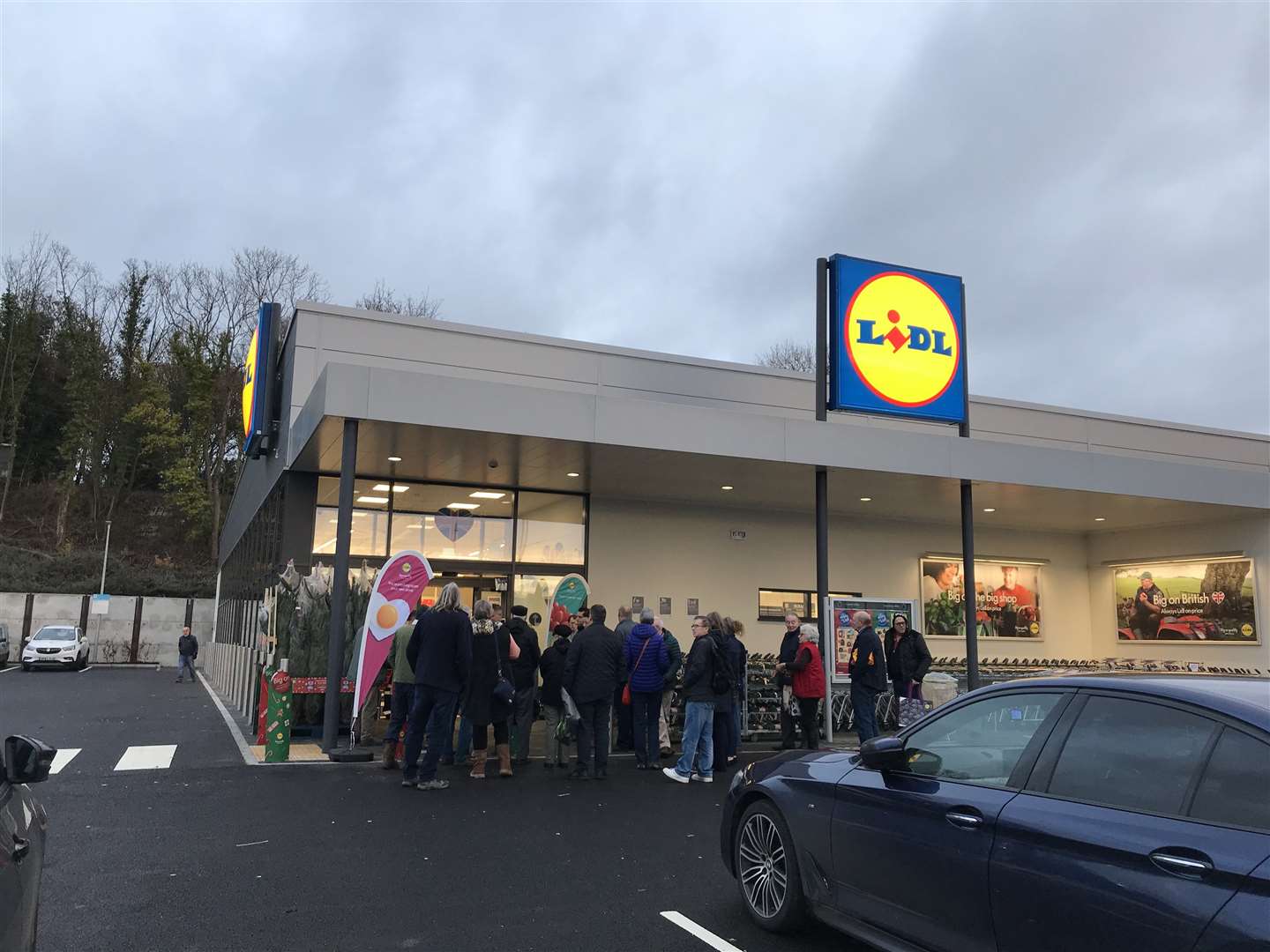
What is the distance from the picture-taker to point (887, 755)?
4.25 metres

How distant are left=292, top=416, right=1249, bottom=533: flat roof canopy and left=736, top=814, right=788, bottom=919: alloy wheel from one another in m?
7.40

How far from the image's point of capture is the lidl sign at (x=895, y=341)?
14.4 meters

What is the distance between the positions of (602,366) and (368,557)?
217 inches

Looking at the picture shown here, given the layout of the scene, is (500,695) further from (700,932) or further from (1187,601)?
(1187,601)

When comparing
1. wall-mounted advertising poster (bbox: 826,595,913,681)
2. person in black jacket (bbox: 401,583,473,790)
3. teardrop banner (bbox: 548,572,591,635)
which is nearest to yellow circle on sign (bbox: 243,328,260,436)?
teardrop banner (bbox: 548,572,591,635)

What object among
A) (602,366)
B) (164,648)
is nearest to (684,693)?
(602,366)

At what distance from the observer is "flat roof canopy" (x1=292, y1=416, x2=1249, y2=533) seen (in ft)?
41.1

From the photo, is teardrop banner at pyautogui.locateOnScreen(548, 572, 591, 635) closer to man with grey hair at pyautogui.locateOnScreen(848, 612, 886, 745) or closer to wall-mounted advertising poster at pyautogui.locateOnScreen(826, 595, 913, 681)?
wall-mounted advertising poster at pyautogui.locateOnScreen(826, 595, 913, 681)

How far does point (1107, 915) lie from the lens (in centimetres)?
309

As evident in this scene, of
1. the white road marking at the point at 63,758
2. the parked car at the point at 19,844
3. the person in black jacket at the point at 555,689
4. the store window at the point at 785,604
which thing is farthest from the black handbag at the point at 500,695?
the store window at the point at 785,604

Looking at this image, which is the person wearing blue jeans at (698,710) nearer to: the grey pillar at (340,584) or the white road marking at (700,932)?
Answer: the grey pillar at (340,584)

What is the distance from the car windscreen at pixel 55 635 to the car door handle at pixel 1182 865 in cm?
3547

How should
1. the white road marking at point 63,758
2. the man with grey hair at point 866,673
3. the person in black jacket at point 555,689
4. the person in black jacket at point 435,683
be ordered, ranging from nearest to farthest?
1. the person in black jacket at point 435,683
2. the white road marking at point 63,758
3. the person in black jacket at point 555,689
4. the man with grey hair at point 866,673

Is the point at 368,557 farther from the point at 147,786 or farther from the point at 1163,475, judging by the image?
the point at 1163,475
